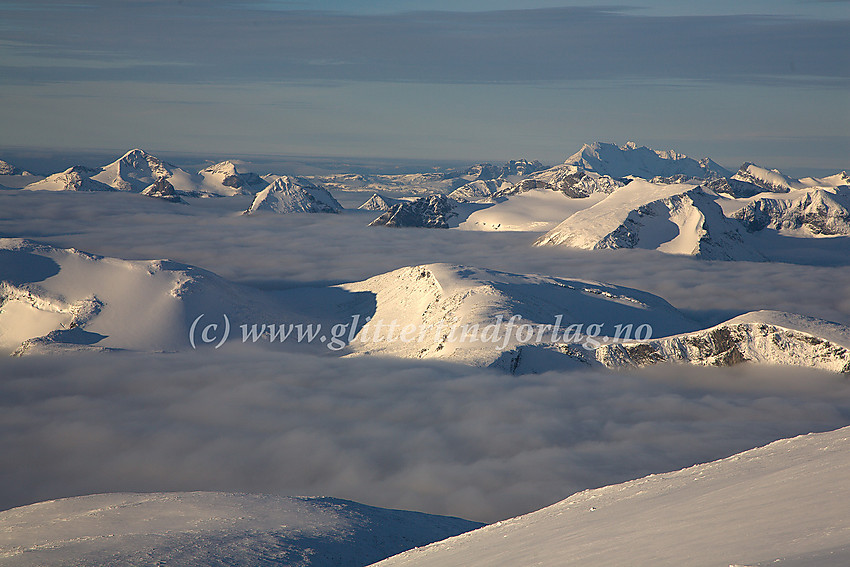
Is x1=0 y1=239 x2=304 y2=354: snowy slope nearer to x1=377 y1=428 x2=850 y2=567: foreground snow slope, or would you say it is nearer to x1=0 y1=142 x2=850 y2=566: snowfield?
x1=0 y1=142 x2=850 y2=566: snowfield

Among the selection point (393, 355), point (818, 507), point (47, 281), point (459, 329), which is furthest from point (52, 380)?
Result: point (818, 507)

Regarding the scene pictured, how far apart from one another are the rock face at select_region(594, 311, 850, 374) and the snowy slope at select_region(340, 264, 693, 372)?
10.7 m

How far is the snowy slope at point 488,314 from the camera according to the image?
103438 millimetres

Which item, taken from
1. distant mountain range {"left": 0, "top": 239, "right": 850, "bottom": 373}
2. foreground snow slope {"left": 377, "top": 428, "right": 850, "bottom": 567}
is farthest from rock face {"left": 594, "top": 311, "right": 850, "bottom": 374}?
foreground snow slope {"left": 377, "top": 428, "right": 850, "bottom": 567}

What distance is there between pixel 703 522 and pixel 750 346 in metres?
96.6

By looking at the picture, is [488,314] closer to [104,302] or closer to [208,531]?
[104,302]

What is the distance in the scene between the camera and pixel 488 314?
108625 mm

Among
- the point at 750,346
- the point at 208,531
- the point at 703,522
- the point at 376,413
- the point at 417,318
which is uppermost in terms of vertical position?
the point at 703,522

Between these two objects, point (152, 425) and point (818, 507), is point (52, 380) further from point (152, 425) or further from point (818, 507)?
point (818, 507)

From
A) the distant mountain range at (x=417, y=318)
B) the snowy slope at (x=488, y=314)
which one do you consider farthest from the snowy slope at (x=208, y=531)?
the distant mountain range at (x=417, y=318)

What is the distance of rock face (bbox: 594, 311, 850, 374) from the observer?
101 m

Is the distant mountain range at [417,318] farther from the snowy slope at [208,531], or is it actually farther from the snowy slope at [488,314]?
the snowy slope at [208,531]

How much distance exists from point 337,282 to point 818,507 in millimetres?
180550

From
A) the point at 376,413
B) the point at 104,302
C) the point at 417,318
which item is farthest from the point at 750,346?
the point at 104,302
